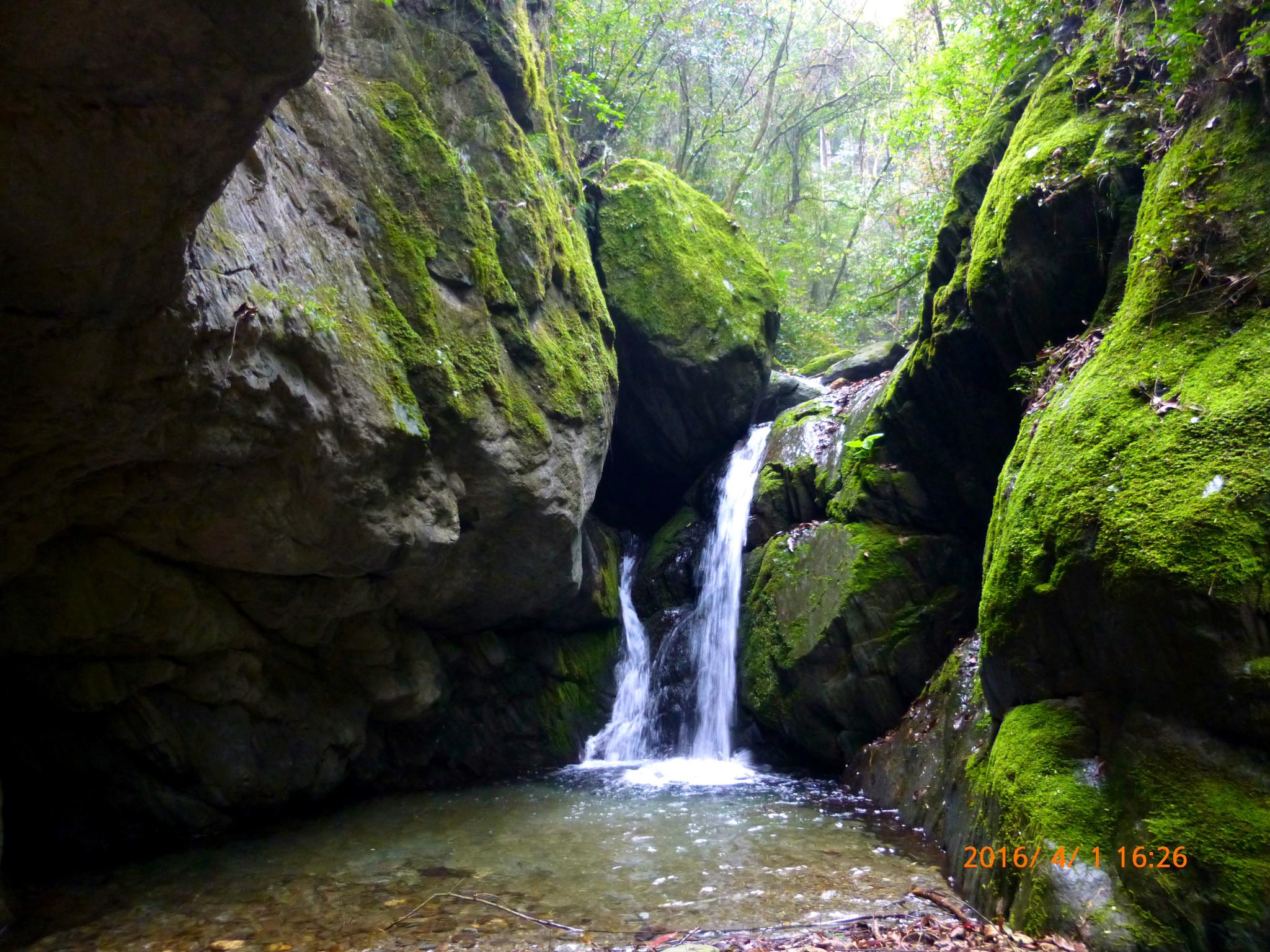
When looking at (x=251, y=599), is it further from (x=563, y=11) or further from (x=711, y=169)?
(x=711, y=169)

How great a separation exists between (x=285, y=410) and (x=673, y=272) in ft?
25.9

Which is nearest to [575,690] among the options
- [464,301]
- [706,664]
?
[706,664]

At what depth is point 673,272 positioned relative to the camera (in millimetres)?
11633

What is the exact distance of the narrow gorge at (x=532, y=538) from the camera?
325 centimetres

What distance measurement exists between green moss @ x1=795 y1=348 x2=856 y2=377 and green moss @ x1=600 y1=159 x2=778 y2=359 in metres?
2.37

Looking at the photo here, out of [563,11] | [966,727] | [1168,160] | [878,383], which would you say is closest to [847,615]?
[966,727]

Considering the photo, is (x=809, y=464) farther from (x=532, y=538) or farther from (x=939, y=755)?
(x=939, y=755)

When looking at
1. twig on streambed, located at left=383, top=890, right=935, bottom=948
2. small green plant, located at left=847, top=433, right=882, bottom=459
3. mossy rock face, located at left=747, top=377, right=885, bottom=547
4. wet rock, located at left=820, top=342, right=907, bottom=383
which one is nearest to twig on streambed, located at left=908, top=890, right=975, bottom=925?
twig on streambed, located at left=383, top=890, right=935, bottom=948

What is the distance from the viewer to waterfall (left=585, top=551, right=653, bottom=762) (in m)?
9.49

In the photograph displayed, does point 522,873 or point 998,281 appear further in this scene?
point 998,281

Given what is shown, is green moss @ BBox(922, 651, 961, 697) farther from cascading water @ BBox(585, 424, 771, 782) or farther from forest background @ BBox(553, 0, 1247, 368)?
forest background @ BBox(553, 0, 1247, 368)

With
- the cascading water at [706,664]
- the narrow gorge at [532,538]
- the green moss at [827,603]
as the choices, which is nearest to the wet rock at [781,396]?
the cascading water at [706,664]

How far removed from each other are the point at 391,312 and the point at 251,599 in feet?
8.27

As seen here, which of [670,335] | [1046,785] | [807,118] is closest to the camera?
[1046,785]
